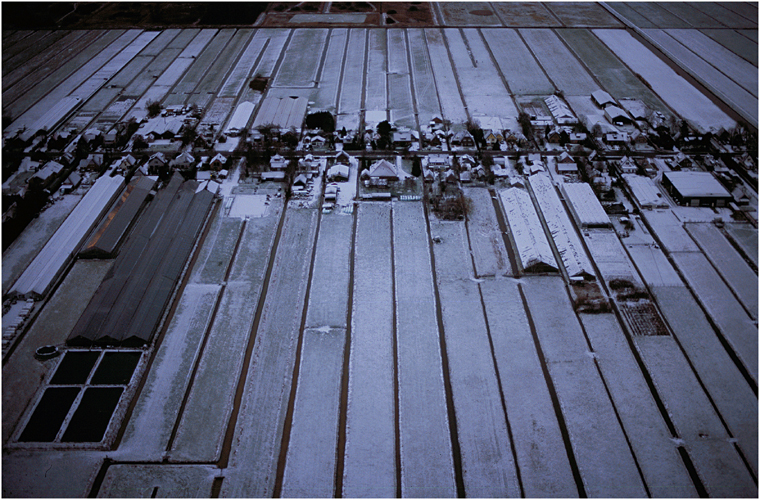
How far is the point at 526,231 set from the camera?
82.6ft

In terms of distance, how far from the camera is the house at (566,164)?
1192 inches

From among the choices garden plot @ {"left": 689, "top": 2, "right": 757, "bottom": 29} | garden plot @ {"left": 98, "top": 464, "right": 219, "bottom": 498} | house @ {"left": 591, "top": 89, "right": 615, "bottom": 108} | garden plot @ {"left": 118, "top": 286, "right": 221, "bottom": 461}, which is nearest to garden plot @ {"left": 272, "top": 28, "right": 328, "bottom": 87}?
house @ {"left": 591, "top": 89, "right": 615, "bottom": 108}

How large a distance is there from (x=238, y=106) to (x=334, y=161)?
1126 centimetres

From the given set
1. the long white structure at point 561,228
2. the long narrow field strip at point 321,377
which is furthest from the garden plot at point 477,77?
the long narrow field strip at point 321,377

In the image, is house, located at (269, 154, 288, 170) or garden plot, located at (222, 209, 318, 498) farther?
house, located at (269, 154, 288, 170)

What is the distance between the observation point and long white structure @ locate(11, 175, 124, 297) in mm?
22656

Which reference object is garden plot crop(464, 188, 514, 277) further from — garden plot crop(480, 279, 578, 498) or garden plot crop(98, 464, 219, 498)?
garden plot crop(98, 464, 219, 498)

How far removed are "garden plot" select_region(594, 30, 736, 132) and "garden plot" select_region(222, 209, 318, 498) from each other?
29.4m

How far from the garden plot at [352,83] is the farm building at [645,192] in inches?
705

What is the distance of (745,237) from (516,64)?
2556 centimetres

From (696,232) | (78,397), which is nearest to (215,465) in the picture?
(78,397)

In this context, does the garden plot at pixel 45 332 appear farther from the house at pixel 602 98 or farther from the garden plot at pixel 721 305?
the house at pixel 602 98

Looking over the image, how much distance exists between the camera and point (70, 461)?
16.4 meters

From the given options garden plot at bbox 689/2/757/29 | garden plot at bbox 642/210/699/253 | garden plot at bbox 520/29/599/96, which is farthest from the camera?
garden plot at bbox 689/2/757/29
